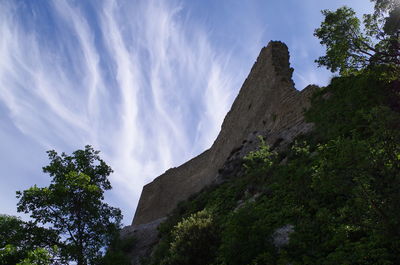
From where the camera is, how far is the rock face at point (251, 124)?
15086 mm

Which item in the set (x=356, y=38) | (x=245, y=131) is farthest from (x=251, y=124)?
(x=356, y=38)

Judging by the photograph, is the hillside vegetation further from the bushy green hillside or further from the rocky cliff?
the rocky cliff

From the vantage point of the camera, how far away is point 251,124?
63.5 feet

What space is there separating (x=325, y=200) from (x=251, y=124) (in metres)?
12.5

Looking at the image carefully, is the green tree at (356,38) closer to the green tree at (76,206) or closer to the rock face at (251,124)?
the rock face at (251,124)

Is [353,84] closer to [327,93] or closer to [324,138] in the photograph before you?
[327,93]

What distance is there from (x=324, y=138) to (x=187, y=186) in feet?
53.6

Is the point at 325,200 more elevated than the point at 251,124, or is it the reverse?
the point at 251,124

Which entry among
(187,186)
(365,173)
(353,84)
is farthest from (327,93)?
(187,186)

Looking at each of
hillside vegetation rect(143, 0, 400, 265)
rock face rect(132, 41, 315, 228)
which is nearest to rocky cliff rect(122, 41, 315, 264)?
rock face rect(132, 41, 315, 228)

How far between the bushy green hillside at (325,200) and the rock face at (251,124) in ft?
7.72

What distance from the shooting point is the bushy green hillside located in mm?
4391

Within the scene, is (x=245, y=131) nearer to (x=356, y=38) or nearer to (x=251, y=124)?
(x=251, y=124)

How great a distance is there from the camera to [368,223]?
448 centimetres
